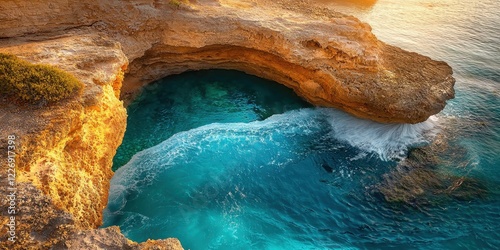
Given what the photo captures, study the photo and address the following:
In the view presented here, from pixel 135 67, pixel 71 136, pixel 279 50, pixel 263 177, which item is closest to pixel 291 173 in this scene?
pixel 263 177

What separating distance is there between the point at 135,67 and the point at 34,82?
26.0 ft

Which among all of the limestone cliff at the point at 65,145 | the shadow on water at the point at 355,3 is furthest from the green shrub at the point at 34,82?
the shadow on water at the point at 355,3

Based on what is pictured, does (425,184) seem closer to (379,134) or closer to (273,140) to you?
(379,134)

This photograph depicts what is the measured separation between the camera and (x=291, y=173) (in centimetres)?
1411

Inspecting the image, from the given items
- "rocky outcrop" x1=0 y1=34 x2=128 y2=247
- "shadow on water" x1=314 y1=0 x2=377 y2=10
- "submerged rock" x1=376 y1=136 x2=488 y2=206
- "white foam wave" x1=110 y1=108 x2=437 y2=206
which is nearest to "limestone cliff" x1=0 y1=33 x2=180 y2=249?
"rocky outcrop" x1=0 y1=34 x2=128 y2=247

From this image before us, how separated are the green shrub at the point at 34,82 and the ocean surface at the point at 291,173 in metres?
4.35

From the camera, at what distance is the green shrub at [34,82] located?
9305 millimetres

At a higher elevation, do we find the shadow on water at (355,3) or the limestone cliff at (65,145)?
the shadow on water at (355,3)

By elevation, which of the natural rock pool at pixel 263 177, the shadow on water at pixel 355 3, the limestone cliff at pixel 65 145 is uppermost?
the shadow on water at pixel 355 3

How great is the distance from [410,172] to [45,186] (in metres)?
13.3

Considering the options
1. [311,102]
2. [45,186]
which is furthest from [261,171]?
[45,186]

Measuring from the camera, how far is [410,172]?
14.5 m

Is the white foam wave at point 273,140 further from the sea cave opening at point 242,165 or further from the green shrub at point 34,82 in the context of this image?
the green shrub at point 34,82

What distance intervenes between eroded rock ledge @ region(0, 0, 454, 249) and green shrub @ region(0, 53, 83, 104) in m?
0.36
